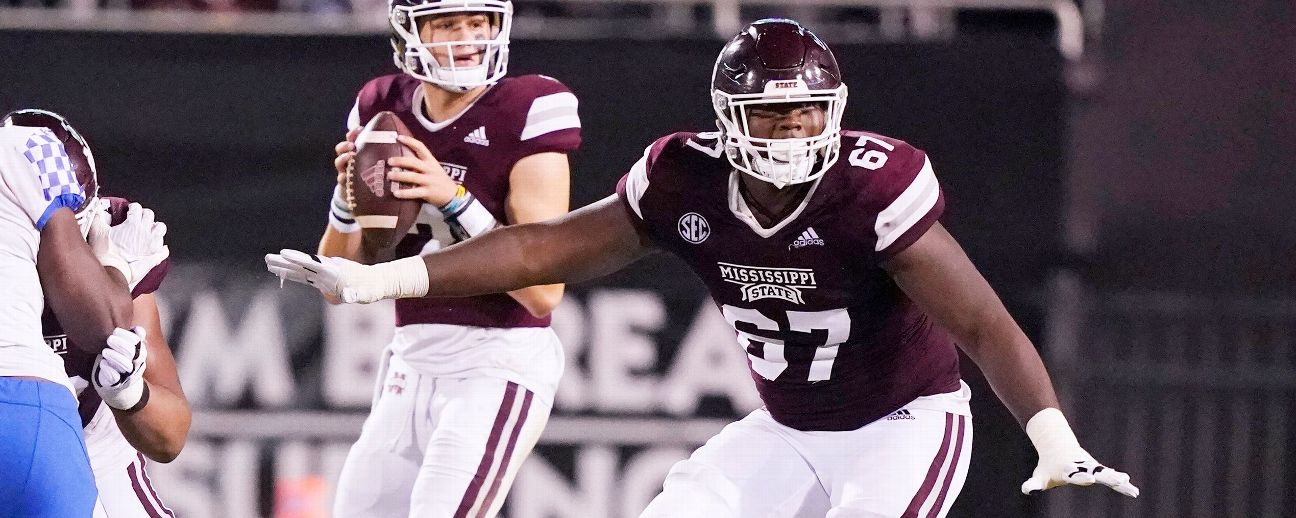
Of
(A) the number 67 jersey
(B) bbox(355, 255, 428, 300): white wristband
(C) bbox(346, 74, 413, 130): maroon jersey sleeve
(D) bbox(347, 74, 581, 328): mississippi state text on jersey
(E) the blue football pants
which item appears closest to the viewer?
(E) the blue football pants

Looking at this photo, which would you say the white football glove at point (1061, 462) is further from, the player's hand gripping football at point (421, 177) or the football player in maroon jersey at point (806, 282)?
the player's hand gripping football at point (421, 177)

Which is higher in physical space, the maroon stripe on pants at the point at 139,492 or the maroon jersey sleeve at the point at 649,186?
the maroon jersey sleeve at the point at 649,186

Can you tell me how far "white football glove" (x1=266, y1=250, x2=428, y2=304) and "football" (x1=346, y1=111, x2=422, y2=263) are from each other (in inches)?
15.4

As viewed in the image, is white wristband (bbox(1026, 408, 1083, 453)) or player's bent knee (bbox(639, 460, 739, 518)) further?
player's bent knee (bbox(639, 460, 739, 518))

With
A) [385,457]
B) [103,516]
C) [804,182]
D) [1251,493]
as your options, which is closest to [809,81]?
[804,182]

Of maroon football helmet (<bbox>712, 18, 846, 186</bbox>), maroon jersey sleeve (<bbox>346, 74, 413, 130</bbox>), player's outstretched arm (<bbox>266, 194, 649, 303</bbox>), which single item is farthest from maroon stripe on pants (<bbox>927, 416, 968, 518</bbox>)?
maroon jersey sleeve (<bbox>346, 74, 413, 130</bbox>)

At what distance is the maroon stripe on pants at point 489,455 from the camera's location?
3.73m

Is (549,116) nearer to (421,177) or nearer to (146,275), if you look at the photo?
(421,177)

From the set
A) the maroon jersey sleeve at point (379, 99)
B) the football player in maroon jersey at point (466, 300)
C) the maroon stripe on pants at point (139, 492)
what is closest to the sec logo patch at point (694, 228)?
the football player in maroon jersey at point (466, 300)

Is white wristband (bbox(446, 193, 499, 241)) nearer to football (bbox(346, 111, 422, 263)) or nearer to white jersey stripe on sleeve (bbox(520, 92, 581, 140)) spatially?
football (bbox(346, 111, 422, 263))

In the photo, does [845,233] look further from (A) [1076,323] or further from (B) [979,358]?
(A) [1076,323]

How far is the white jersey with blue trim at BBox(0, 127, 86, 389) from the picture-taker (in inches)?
116

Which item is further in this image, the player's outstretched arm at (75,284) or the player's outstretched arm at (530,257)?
the player's outstretched arm at (530,257)

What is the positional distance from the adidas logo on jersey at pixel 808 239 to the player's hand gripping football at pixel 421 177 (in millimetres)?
935
